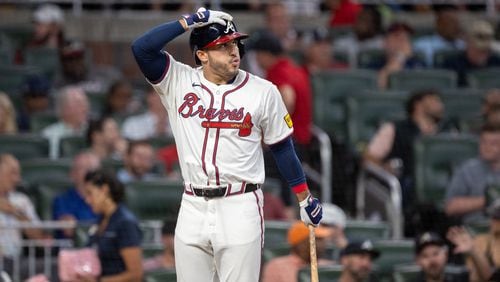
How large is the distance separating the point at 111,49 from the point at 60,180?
3961 mm

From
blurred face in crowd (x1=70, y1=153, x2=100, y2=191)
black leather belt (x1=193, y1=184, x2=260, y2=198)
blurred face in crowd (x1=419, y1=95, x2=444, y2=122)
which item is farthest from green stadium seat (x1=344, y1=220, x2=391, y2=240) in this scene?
black leather belt (x1=193, y1=184, x2=260, y2=198)

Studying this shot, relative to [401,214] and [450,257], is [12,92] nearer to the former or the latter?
[401,214]

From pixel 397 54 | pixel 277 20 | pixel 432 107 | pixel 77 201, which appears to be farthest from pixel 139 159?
pixel 397 54

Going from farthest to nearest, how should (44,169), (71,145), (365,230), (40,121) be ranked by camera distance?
(40,121) < (71,145) < (44,169) < (365,230)

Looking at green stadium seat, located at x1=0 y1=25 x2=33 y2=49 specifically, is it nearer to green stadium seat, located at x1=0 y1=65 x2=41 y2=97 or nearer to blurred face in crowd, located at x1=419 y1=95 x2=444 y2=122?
green stadium seat, located at x1=0 y1=65 x2=41 y2=97

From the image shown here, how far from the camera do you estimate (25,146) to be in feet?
38.8

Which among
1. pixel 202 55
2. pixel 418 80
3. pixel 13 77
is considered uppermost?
pixel 13 77

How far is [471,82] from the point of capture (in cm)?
1393

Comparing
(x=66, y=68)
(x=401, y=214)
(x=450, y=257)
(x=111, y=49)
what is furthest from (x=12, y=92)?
(x=450, y=257)

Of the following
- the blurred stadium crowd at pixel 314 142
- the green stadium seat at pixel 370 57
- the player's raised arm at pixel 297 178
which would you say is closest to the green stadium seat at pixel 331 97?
the blurred stadium crowd at pixel 314 142

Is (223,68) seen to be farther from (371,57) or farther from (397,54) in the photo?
(371,57)

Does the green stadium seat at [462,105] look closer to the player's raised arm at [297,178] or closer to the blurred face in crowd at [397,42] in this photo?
the blurred face in crowd at [397,42]

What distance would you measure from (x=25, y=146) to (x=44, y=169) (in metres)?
0.50

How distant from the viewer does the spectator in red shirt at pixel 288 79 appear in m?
11.8
